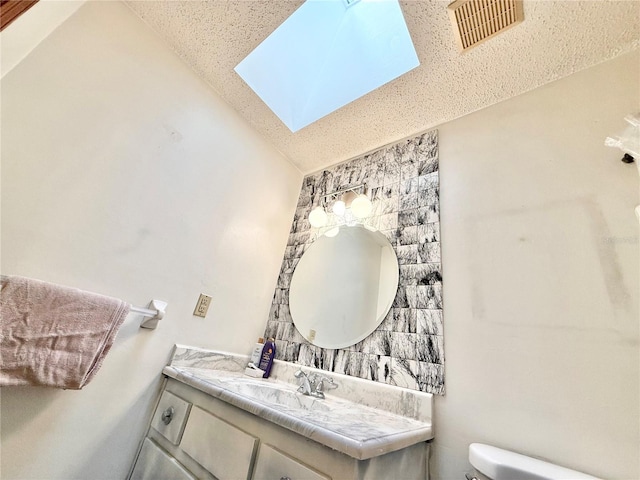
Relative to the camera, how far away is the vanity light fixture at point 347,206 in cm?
149

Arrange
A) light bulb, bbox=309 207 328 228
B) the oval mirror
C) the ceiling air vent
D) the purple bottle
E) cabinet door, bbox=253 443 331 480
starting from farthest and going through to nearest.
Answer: light bulb, bbox=309 207 328 228
the purple bottle
the oval mirror
the ceiling air vent
cabinet door, bbox=253 443 331 480

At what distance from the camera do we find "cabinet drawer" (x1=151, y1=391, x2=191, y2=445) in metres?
0.95

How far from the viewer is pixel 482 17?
1.01 m

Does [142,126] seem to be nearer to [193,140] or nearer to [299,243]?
[193,140]

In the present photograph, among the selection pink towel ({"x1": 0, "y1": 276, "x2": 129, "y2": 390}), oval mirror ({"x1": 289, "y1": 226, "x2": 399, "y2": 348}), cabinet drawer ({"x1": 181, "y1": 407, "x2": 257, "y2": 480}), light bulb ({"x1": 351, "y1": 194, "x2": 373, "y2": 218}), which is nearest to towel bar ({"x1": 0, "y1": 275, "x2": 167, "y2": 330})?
pink towel ({"x1": 0, "y1": 276, "x2": 129, "y2": 390})

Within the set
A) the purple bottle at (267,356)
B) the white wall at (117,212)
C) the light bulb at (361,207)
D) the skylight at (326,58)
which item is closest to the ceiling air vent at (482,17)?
the skylight at (326,58)

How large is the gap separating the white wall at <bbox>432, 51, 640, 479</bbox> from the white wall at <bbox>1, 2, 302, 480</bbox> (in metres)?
1.13

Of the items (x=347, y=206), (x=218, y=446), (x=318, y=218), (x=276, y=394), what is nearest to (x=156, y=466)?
(x=218, y=446)

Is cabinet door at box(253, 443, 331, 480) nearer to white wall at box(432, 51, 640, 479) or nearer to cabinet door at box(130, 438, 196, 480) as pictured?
cabinet door at box(130, 438, 196, 480)

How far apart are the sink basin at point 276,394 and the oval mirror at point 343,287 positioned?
28 cm

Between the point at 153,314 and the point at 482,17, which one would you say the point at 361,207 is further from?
the point at 153,314

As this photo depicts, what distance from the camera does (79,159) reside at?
1.00 meters

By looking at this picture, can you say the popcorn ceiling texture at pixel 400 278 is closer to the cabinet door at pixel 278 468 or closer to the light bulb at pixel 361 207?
the light bulb at pixel 361 207

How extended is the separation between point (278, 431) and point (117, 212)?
1053 millimetres
